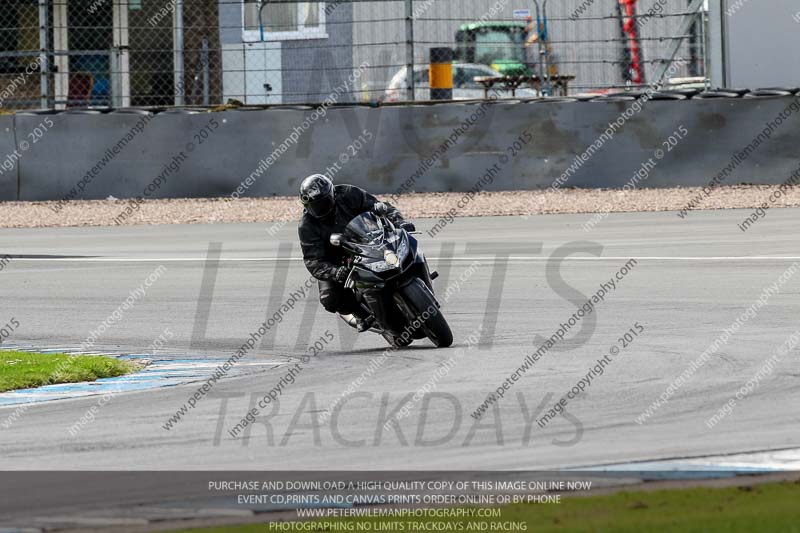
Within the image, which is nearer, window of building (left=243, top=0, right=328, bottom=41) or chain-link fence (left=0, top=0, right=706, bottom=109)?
chain-link fence (left=0, top=0, right=706, bottom=109)

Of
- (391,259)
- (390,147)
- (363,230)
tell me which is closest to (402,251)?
(391,259)

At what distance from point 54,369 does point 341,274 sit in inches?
86.3

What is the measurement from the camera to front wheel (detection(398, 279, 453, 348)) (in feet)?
33.3

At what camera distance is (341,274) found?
10469 millimetres

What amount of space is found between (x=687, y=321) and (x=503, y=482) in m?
5.15

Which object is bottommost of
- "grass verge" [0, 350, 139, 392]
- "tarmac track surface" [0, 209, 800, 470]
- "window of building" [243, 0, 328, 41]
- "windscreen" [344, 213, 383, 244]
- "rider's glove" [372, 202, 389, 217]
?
"grass verge" [0, 350, 139, 392]

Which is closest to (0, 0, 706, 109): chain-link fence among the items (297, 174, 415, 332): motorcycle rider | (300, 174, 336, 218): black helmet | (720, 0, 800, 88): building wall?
(720, 0, 800, 88): building wall

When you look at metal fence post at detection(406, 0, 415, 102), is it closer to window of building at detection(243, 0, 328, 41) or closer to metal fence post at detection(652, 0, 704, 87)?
metal fence post at detection(652, 0, 704, 87)

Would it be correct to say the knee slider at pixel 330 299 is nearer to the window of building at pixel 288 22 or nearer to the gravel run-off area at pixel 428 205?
the gravel run-off area at pixel 428 205

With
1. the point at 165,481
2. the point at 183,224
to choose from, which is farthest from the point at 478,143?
the point at 165,481

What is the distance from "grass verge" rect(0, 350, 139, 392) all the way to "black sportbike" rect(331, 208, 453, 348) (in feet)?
5.81

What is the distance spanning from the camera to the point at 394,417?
768cm

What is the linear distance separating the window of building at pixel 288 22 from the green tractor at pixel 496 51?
2.98 m

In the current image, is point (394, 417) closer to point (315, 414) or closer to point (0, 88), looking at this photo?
point (315, 414)
